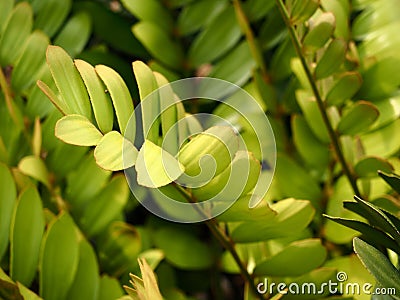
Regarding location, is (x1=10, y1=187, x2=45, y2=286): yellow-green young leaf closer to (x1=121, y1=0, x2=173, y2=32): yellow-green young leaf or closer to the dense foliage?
the dense foliage

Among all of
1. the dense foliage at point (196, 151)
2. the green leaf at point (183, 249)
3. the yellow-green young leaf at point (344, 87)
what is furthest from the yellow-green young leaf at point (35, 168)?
the yellow-green young leaf at point (344, 87)

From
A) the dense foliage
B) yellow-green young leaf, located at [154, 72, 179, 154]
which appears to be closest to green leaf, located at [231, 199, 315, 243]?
the dense foliage

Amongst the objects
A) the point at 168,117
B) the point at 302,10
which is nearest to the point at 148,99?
the point at 168,117

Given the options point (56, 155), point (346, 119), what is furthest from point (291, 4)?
point (56, 155)

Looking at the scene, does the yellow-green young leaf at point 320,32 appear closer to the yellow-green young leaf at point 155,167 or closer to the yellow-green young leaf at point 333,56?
the yellow-green young leaf at point 333,56

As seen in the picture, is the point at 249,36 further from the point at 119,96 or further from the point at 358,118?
the point at 119,96
